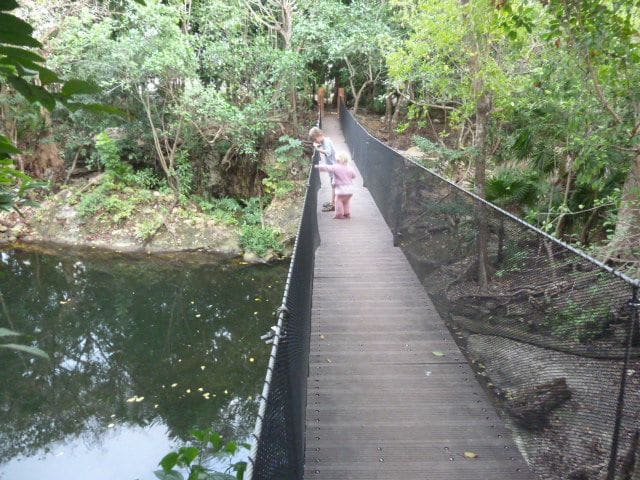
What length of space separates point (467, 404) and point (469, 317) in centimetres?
65

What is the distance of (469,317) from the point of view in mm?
3631

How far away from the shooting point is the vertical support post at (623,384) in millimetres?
1827

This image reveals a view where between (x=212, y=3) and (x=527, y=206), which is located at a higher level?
(x=212, y=3)

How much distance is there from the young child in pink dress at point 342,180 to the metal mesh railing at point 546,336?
290 cm

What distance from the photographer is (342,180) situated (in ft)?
23.3

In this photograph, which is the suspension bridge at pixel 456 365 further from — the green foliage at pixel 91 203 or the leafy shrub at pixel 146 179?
the leafy shrub at pixel 146 179

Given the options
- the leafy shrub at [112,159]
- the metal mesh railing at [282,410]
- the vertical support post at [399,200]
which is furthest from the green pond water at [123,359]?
the metal mesh railing at [282,410]

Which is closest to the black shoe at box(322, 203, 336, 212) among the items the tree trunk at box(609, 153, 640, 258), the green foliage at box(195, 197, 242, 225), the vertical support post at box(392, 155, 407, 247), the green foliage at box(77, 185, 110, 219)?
the vertical support post at box(392, 155, 407, 247)

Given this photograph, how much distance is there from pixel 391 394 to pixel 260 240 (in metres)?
9.41

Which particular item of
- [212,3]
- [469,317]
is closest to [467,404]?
[469,317]

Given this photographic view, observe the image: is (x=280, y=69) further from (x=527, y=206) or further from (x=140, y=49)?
(x=527, y=206)

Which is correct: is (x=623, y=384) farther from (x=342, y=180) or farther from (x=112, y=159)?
(x=112, y=159)

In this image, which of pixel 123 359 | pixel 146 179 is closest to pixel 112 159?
pixel 146 179

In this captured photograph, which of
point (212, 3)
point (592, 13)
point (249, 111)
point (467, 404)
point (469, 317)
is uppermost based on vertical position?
point (212, 3)
